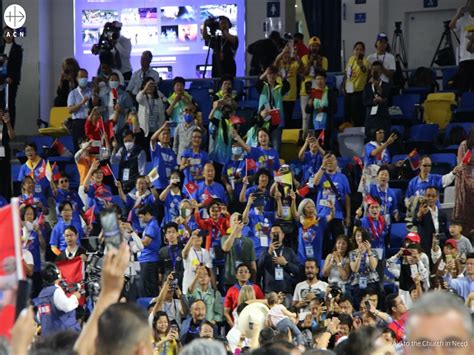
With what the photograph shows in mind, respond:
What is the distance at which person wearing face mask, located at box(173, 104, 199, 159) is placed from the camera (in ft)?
53.2

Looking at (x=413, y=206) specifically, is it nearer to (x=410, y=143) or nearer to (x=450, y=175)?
(x=450, y=175)

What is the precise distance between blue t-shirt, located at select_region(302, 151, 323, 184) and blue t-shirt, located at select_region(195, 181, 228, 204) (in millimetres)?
1029

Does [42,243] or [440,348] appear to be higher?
[440,348]

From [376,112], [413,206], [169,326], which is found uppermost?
[376,112]

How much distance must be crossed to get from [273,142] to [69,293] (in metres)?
4.80

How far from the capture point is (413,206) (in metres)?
14.3

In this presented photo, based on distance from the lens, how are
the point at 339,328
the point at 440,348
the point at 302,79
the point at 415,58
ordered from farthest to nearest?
the point at 415,58 → the point at 302,79 → the point at 339,328 → the point at 440,348

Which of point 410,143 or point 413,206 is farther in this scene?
point 410,143

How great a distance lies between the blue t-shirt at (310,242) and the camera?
46.3 feet

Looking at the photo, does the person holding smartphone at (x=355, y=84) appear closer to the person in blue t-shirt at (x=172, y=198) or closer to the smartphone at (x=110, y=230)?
the person in blue t-shirt at (x=172, y=198)

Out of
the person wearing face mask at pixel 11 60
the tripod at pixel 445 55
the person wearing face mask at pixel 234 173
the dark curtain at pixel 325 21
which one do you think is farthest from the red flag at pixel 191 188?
the tripod at pixel 445 55

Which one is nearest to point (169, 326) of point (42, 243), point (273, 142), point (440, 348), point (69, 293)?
point (69, 293)

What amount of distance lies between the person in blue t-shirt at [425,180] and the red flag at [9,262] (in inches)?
420

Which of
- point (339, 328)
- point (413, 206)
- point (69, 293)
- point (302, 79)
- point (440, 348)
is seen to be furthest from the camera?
point (302, 79)
